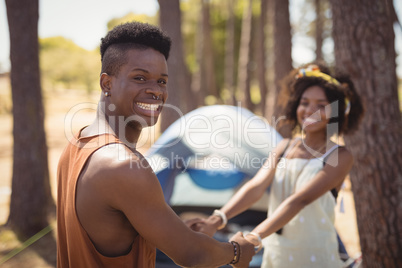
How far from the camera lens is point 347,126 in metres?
2.40

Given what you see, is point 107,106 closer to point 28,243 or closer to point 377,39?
point 377,39

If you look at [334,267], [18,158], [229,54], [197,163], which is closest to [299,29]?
[229,54]

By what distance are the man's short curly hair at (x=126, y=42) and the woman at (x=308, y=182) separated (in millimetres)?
1163

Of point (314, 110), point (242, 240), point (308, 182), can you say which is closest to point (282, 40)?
point (314, 110)

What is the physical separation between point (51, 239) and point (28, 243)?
29 cm

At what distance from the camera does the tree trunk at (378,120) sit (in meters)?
2.68

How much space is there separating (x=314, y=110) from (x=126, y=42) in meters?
1.45

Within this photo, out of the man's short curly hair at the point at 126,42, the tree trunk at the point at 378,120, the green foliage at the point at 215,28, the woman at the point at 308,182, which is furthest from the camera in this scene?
the green foliage at the point at 215,28

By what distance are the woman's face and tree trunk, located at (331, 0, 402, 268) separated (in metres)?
0.70

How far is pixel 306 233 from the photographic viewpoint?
2.05 metres

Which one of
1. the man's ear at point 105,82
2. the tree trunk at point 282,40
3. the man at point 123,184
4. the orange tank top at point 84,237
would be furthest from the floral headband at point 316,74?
the tree trunk at point 282,40

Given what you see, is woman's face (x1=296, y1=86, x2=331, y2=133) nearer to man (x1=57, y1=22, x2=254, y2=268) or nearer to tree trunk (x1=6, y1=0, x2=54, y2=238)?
man (x1=57, y1=22, x2=254, y2=268)

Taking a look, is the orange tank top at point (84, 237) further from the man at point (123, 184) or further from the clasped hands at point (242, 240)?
the clasped hands at point (242, 240)

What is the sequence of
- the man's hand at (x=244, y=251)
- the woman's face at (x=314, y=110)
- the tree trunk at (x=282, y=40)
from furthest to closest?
the tree trunk at (x=282, y=40), the woman's face at (x=314, y=110), the man's hand at (x=244, y=251)
